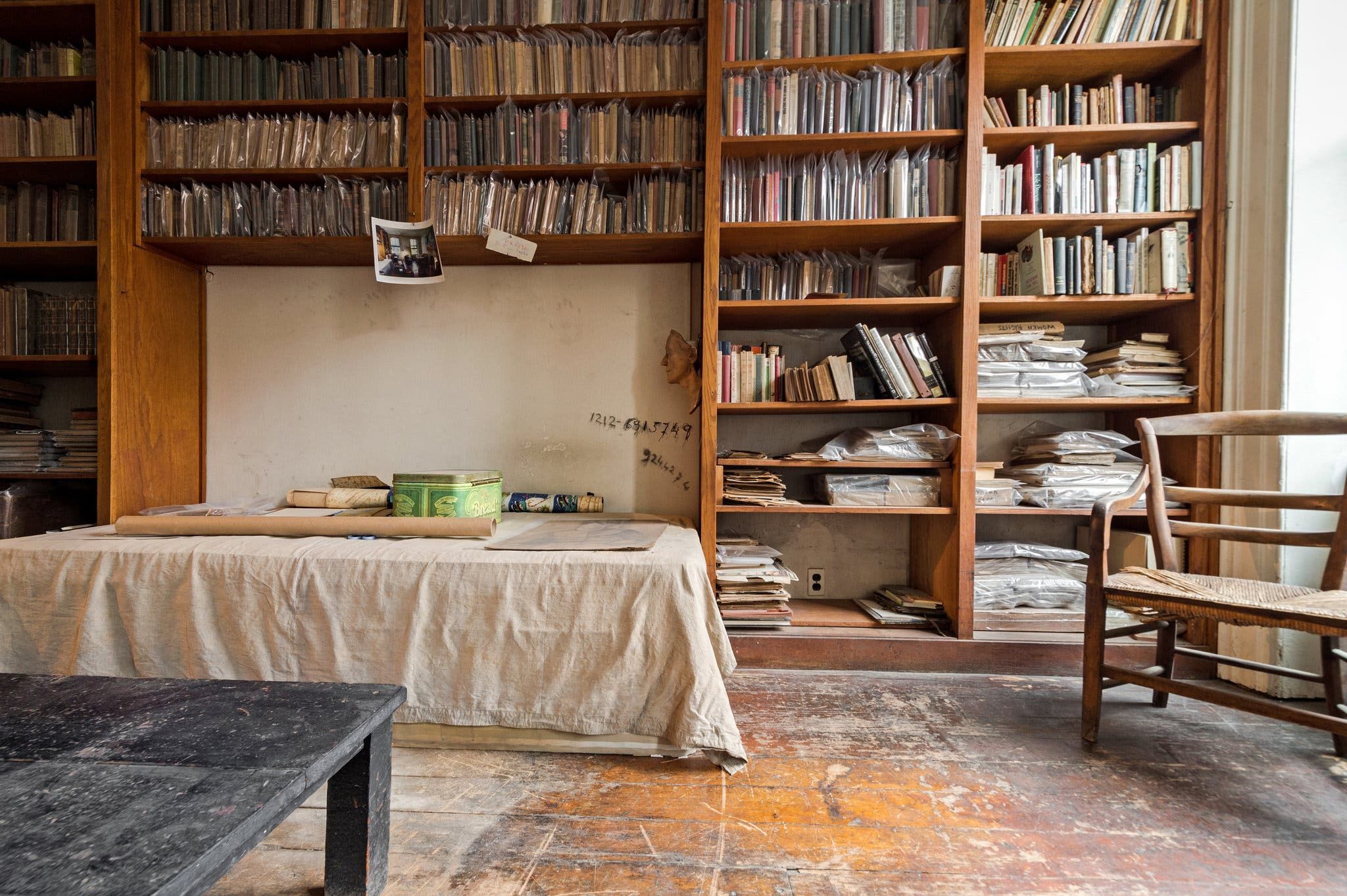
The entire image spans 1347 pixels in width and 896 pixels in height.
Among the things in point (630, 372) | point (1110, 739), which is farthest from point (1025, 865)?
point (630, 372)

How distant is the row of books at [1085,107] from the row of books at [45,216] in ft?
11.4

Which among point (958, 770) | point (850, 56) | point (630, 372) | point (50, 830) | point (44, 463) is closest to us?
point (50, 830)

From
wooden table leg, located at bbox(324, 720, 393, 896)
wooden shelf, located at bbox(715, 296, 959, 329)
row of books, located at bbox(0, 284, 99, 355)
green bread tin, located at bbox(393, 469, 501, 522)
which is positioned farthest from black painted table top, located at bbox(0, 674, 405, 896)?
row of books, located at bbox(0, 284, 99, 355)

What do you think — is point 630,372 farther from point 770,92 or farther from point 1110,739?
point 1110,739

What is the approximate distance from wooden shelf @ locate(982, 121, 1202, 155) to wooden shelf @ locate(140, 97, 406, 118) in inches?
86.7

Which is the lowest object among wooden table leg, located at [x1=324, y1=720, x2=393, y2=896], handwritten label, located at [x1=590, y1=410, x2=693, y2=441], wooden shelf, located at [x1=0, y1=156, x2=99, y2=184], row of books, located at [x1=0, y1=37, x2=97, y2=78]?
wooden table leg, located at [x1=324, y1=720, x2=393, y2=896]

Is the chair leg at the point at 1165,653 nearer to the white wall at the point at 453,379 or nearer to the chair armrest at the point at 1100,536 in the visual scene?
the chair armrest at the point at 1100,536

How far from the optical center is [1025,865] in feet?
3.51

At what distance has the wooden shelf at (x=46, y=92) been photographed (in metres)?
2.10

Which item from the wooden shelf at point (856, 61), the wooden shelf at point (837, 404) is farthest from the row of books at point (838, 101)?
the wooden shelf at point (837, 404)

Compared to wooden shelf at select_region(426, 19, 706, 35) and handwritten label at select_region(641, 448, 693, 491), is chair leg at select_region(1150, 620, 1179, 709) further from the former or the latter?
wooden shelf at select_region(426, 19, 706, 35)

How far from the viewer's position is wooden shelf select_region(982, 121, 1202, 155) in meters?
1.96

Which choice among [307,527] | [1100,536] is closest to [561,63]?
[307,527]

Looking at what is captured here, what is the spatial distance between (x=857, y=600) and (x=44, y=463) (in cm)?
334
